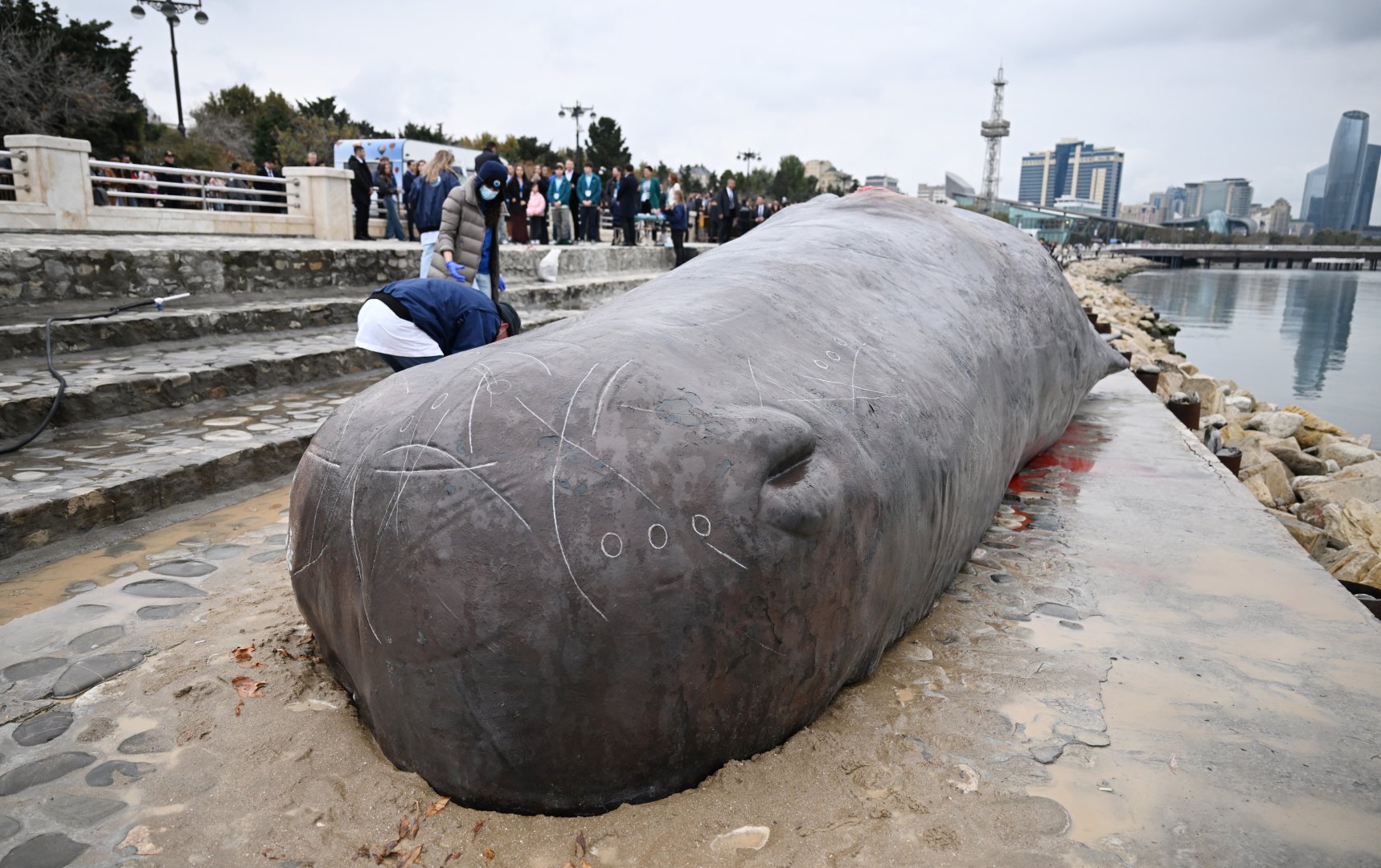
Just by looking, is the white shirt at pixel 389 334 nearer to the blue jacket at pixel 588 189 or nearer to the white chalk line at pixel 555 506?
the white chalk line at pixel 555 506

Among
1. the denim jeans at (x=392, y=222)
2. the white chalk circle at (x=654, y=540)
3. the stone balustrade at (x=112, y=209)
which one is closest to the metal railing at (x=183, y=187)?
the stone balustrade at (x=112, y=209)

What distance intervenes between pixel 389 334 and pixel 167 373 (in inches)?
106

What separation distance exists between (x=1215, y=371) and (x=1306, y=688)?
1632cm

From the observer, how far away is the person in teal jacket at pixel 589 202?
52.5 ft

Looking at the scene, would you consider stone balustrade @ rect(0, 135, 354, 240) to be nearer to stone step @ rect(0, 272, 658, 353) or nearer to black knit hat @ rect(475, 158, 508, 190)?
stone step @ rect(0, 272, 658, 353)

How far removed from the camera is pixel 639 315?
2285 mm

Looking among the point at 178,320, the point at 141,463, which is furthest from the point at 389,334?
the point at 178,320

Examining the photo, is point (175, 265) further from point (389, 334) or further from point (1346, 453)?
point (1346, 453)

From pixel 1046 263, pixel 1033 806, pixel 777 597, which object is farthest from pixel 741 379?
pixel 1046 263

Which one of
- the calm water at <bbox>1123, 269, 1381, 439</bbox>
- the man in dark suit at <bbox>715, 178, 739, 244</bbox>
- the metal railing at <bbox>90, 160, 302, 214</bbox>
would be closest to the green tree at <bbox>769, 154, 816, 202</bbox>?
the calm water at <bbox>1123, 269, 1381, 439</bbox>

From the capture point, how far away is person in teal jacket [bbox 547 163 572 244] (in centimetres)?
1616

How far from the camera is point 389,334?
4.01m

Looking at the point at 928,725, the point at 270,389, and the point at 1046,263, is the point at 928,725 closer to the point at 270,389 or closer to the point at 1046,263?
the point at 1046,263

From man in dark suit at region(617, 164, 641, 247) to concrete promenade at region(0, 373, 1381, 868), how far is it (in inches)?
514
